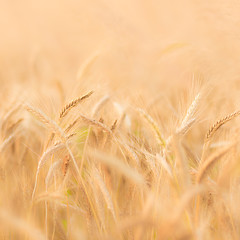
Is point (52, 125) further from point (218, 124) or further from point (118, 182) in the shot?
point (218, 124)

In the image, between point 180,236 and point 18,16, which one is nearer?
point 180,236

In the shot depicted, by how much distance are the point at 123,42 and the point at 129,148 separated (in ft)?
9.05

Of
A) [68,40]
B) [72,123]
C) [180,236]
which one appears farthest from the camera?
[68,40]

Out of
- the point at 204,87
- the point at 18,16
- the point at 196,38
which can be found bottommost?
the point at 204,87

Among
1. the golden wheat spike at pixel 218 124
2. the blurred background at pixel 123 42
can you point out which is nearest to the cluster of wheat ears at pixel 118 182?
the golden wheat spike at pixel 218 124

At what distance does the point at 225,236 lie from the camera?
1.12 meters

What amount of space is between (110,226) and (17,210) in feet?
1.44

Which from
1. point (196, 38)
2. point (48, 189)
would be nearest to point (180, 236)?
point (48, 189)

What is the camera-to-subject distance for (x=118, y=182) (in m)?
1.63

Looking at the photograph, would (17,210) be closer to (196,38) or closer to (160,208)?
(160,208)

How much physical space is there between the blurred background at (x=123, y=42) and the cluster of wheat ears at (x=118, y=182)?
1.59 ft

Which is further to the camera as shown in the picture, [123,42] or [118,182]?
[123,42]

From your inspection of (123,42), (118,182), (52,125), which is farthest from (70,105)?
(123,42)

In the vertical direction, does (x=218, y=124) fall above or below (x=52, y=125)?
below
